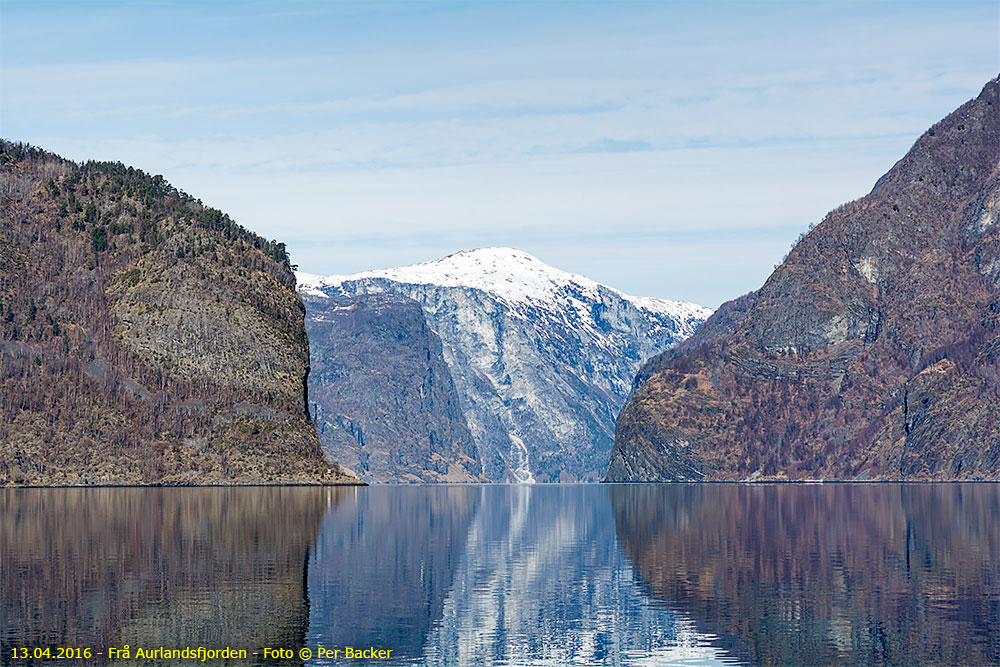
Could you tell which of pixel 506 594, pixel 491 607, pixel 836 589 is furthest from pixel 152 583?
pixel 836 589

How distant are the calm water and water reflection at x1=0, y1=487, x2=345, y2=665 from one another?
236 mm

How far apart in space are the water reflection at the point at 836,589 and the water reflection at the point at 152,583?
25542mm

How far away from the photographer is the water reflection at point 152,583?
7300cm

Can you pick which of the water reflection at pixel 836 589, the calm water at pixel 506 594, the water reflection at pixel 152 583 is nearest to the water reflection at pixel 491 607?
the calm water at pixel 506 594

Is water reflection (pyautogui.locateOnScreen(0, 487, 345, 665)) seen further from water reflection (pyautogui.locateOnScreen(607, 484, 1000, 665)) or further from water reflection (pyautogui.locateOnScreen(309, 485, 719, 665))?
water reflection (pyautogui.locateOnScreen(607, 484, 1000, 665))

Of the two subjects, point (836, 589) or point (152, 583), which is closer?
point (152, 583)

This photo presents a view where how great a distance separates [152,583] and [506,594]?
78.6ft

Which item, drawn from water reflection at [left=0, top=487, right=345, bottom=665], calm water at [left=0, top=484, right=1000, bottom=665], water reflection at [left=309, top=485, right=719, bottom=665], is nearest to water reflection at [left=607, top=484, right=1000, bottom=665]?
calm water at [left=0, top=484, right=1000, bottom=665]

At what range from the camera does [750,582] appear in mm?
100375

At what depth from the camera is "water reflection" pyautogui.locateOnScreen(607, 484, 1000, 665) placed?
238 ft

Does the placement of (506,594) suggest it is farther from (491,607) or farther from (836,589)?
(836,589)

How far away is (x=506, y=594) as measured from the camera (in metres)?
97.9

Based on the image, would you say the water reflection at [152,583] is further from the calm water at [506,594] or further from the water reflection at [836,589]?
the water reflection at [836,589]

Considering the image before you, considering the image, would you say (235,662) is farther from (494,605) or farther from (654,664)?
(494,605)
